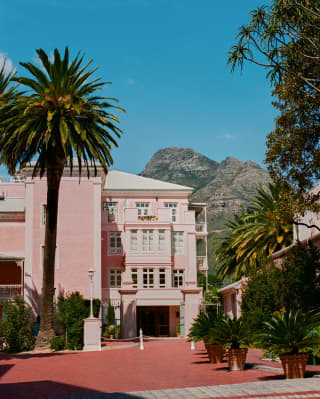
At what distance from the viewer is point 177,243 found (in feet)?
171

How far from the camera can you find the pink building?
43.4m

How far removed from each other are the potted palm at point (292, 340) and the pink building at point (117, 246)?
921 inches

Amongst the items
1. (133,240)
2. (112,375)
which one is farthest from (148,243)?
(112,375)

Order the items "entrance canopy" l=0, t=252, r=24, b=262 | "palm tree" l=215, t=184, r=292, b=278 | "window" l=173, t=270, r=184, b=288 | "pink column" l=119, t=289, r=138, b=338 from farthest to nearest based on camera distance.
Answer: "window" l=173, t=270, r=184, b=288
"palm tree" l=215, t=184, r=292, b=278
"entrance canopy" l=0, t=252, r=24, b=262
"pink column" l=119, t=289, r=138, b=338

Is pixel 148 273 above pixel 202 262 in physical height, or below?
below

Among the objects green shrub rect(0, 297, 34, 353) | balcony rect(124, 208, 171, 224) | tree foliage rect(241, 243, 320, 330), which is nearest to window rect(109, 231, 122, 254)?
balcony rect(124, 208, 171, 224)

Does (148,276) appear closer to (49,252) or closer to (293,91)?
(49,252)

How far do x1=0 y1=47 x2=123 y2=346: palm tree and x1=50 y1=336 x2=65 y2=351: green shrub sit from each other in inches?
27.0

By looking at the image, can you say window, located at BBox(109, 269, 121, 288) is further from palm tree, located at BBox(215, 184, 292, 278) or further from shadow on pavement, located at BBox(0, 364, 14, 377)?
shadow on pavement, located at BBox(0, 364, 14, 377)

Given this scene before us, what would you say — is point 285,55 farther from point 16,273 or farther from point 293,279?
point 16,273

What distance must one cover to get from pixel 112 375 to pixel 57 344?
13.7 meters

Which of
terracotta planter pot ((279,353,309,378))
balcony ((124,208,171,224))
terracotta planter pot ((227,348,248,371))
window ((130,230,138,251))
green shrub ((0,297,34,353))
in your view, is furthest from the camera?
balcony ((124,208,171,224))

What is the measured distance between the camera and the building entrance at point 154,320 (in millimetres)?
50344

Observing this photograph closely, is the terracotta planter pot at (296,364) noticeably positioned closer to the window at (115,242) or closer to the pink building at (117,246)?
the pink building at (117,246)
